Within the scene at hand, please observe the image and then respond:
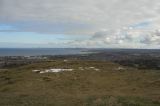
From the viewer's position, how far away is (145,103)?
66.1 feet

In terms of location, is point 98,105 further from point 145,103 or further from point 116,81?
point 116,81

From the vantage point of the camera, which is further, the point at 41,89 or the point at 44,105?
the point at 41,89

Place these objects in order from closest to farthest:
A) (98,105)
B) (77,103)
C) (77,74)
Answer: (98,105)
(77,103)
(77,74)

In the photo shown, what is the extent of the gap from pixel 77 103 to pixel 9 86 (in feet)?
53.4

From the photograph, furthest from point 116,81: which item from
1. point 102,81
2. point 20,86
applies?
point 20,86

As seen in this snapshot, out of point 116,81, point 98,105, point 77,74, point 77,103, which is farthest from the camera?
point 77,74

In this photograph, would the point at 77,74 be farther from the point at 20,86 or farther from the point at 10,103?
the point at 10,103

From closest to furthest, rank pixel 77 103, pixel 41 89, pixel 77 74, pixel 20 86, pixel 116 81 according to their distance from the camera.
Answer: pixel 77 103
pixel 41 89
pixel 20 86
pixel 116 81
pixel 77 74

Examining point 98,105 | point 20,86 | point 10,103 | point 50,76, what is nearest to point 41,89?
point 20,86

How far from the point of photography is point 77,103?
2067cm

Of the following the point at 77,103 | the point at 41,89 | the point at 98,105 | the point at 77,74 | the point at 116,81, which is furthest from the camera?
the point at 77,74

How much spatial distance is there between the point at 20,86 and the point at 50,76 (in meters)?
7.24

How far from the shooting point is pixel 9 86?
3472cm

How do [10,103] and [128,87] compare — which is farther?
[128,87]
